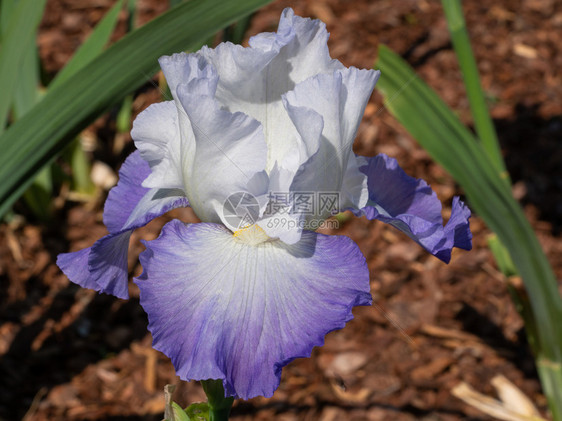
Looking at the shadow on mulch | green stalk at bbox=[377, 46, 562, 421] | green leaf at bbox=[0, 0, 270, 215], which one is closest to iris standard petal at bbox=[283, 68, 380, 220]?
green leaf at bbox=[0, 0, 270, 215]

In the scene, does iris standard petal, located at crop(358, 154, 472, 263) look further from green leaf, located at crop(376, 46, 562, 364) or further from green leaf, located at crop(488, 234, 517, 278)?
green leaf, located at crop(488, 234, 517, 278)

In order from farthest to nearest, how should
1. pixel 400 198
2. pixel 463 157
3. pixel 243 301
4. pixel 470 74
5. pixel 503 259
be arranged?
pixel 503 259 → pixel 470 74 → pixel 463 157 → pixel 400 198 → pixel 243 301

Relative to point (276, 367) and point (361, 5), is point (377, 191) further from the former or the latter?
point (361, 5)

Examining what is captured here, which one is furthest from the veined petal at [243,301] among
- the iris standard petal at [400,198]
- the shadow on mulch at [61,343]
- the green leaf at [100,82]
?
the shadow on mulch at [61,343]

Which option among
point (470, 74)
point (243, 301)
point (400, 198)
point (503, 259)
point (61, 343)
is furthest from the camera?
point (61, 343)

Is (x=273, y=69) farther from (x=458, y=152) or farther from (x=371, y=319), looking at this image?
(x=371, y=319)

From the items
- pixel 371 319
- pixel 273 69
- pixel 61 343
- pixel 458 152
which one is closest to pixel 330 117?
pixel 273 69

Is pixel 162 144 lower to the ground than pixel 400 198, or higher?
higher

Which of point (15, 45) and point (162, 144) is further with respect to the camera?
point (15, 45)
